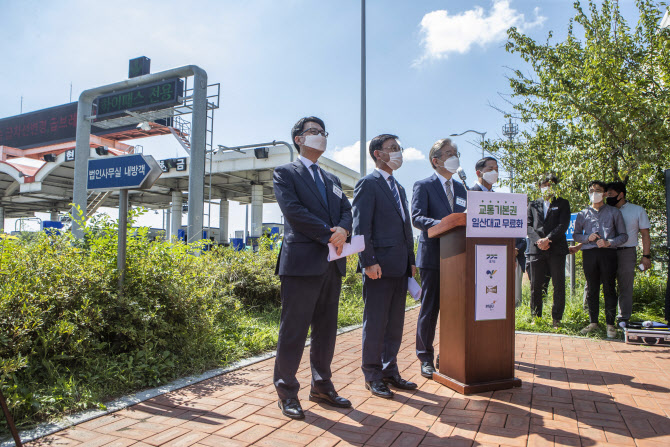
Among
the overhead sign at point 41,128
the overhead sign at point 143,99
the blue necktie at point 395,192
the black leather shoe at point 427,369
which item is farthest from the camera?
the overhead sign at point 41,128

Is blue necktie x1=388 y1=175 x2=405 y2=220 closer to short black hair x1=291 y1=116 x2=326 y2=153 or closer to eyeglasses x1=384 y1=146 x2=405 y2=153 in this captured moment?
eyeglasses x1=384 y1=146 x2=405 y2=153

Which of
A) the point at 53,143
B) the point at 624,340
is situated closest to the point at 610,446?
the point at 624,340

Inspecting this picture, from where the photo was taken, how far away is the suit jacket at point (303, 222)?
3102mm

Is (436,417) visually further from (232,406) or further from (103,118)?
(103,118)

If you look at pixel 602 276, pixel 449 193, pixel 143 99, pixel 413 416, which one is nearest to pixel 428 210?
pixel 449 193

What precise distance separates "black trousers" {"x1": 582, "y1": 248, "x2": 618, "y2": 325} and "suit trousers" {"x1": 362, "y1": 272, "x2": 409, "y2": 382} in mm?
3423

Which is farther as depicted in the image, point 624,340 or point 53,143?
point 53,143

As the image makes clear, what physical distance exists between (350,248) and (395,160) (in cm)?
99

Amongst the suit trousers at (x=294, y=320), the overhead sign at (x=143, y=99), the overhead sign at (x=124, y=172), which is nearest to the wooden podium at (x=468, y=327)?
the suit trousers at (x=294, y=320)

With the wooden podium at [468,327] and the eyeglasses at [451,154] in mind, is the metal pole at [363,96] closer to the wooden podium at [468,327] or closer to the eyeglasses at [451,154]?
the eyeglasses at [451,154]

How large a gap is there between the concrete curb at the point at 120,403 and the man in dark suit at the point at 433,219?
1.63m

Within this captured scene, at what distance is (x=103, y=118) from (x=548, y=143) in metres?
14.3

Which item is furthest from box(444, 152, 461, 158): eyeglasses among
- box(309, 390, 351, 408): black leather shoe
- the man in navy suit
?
box(309, 390, 351, 408): black leather shoe

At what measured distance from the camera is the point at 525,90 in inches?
290
